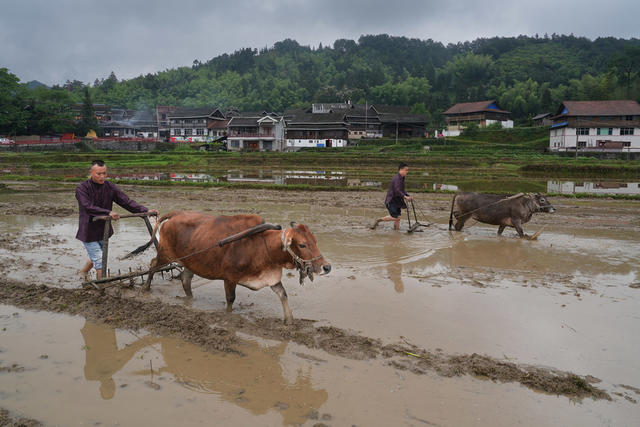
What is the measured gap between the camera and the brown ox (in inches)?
218

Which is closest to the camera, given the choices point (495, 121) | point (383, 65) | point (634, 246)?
point (634, 246)

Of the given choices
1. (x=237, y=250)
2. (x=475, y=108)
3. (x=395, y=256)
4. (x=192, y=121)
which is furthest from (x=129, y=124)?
(x=237, y=250)

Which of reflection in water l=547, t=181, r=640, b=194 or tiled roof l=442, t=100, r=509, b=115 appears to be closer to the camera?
reflection in water l=547, t=181, r=640, b=194

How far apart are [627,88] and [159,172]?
8319cm

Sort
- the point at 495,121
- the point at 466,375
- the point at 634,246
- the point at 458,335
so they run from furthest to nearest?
the point at 495,121
the point at 634,246
the point at 458,335
the point at 466,375

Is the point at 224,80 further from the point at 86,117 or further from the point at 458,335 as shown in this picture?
the point at 458,335

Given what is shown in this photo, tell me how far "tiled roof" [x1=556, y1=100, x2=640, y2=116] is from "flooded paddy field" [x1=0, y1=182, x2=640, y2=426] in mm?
55545

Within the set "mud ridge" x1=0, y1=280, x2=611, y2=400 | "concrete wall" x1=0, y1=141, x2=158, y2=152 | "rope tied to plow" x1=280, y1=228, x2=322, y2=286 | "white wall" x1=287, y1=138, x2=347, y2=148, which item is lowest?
"mud ridge" x1=0, y1=280, x2=611, y2=400

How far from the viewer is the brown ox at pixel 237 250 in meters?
5.53

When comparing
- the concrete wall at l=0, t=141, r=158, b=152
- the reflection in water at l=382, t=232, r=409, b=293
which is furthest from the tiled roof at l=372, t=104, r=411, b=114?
the reflection in water at l=382, t=232, r=409, b=293

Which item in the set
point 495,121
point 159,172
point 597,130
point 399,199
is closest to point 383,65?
point 495,121

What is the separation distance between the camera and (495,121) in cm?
7762

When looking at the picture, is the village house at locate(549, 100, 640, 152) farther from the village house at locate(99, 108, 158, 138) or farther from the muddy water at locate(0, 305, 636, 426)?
the village house at locate(99, 108, 158, 138)

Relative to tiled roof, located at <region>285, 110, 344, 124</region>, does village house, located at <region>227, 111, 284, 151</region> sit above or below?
below
